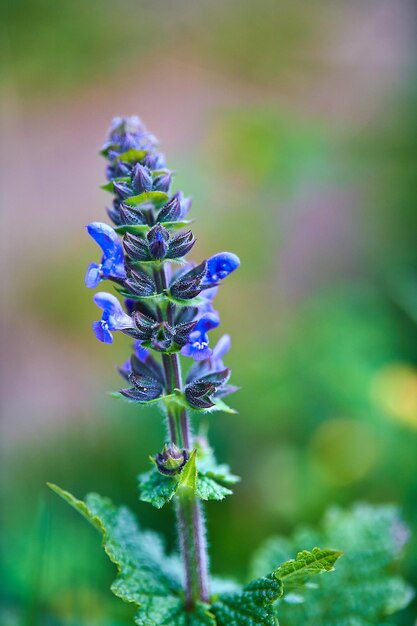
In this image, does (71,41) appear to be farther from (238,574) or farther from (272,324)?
(238,574)

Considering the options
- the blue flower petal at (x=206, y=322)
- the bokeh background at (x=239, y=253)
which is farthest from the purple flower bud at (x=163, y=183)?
the bokeh background at (x=239, y=253)

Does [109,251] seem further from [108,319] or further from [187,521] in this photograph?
[187,521]

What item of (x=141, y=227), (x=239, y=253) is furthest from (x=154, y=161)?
(x=239, y=253)

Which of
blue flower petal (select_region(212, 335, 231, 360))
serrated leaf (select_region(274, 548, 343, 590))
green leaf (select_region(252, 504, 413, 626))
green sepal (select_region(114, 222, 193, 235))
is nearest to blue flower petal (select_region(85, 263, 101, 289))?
green sepal (select_region(114, 222, 193, 235))

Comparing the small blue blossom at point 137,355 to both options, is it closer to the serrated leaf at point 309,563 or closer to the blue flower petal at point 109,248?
the blue flower petal at point 109,248

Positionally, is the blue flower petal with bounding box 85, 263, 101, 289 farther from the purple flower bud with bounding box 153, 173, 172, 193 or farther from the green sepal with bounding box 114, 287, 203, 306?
the purple flower bud with bounding box 153, 173, 172, 193
